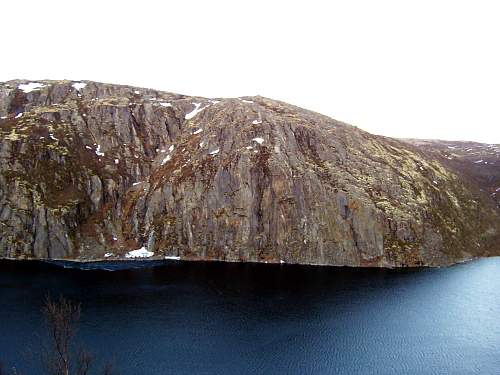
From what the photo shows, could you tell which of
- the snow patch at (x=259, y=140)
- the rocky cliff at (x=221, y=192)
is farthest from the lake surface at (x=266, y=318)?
the snow patch at (x=259, y=140)

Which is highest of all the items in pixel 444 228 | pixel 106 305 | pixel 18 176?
pixel 18 176

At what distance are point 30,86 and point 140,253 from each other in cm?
9023

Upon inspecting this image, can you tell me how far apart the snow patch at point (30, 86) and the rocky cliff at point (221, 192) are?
6339 mm

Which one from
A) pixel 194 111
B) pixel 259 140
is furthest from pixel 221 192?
pixel 194 111

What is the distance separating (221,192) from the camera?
413 feet

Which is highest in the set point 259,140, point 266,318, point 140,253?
point 259,140

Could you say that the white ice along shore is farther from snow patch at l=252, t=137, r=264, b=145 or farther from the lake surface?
snow patch at l=252, t=137, r=264, b=145

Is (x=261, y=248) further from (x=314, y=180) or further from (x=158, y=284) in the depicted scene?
(x=158, y=284)

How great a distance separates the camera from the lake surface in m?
57.4

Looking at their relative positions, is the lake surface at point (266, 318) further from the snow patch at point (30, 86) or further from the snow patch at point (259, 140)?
the snow patch at point (30, 86)

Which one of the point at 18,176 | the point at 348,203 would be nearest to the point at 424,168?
the point at 348,203

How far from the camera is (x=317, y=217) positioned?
391 feet

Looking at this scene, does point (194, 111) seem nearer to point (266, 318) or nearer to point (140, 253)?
point (140, 253)

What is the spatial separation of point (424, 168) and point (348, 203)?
1687 inches
